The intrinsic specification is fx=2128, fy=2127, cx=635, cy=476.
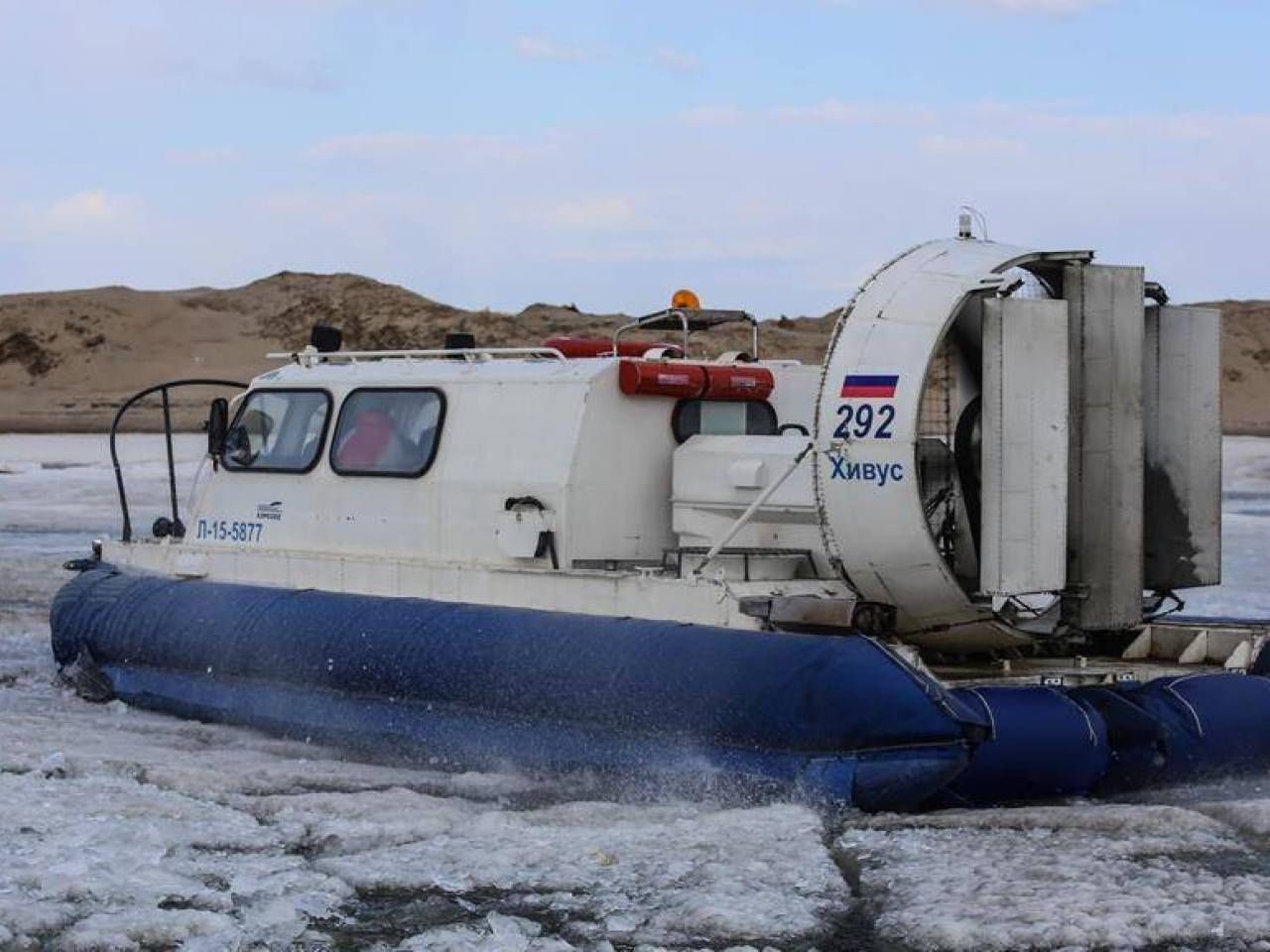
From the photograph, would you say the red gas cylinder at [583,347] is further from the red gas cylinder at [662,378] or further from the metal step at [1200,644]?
the metal step at [1200,644]

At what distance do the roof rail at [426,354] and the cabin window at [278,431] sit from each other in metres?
0.24

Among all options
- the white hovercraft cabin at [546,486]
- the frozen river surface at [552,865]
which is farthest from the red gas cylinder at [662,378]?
the frozen river surface at [552,865]

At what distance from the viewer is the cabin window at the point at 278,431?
413 inches

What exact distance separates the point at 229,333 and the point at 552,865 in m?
55.4

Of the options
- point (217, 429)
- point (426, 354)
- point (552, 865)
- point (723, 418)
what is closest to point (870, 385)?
point (723, 418)

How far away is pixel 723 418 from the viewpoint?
964cm

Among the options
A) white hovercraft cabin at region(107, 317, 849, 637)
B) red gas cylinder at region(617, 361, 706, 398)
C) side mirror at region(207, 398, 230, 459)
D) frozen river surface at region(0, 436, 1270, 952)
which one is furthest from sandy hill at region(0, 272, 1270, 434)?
frozen river surface at region(0, 436, 1270, 952)

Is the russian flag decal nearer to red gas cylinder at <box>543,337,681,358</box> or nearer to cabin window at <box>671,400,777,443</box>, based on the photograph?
cabin window at <box>671,400,777,443</box>

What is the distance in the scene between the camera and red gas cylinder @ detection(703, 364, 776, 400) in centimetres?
956

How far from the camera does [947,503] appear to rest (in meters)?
8.27

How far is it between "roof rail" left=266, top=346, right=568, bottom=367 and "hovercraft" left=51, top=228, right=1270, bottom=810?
0.06 meters

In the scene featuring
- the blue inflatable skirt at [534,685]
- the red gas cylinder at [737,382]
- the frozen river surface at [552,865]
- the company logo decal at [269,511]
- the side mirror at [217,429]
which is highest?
the red gas cylinder at [737,382]

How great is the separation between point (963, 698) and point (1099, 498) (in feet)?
3.57

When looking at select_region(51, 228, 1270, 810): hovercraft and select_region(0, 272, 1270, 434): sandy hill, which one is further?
select_region(0, 272, 1270, 434): sandy hill
